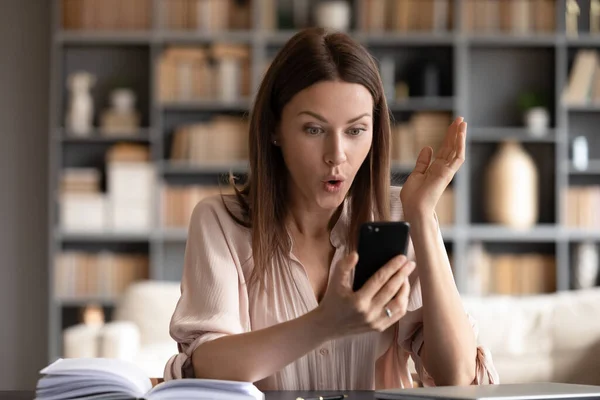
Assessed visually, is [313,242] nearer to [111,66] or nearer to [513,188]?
[513,188]

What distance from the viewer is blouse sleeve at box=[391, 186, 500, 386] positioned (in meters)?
1.66

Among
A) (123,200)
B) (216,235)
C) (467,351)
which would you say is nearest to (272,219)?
(216,235)

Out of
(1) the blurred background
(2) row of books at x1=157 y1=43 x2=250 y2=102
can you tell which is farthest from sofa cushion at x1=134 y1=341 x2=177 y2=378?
(2) row of books at x1=157 y1=43 x2=250 y2=102

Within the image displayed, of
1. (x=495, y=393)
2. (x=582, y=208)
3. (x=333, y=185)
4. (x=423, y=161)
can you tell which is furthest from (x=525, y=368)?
(x=582, y=208)

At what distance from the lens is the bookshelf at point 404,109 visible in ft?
16.1

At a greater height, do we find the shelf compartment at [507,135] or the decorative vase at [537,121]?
the decorative vase at [537,121]

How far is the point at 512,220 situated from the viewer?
4.88 m

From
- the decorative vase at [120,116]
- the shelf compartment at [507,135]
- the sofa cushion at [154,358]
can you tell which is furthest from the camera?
the decorative vase at [120,116]

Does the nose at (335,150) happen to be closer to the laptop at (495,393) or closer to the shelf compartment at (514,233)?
the laptop at (495,393)

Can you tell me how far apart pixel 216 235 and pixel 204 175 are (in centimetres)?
350

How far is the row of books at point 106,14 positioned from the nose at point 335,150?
3.61 metres

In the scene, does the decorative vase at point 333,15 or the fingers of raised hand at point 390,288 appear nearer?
the fingers of raised hand at point 390,288

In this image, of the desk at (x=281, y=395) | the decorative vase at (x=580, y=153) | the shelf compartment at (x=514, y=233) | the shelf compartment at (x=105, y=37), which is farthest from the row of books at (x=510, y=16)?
the desk at (x=281, y=395)

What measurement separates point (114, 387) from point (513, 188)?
3841 millimetres
